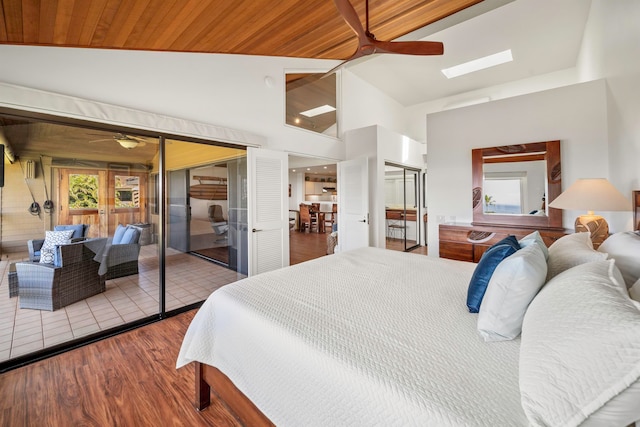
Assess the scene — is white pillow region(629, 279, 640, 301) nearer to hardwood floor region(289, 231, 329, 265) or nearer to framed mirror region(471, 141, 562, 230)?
framed mirror region(471, 141, 562, 230)

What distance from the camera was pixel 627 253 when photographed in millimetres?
1274

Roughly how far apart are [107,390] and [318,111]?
4707 mm

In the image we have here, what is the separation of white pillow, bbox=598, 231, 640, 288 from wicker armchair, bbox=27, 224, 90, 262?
418 centimetres

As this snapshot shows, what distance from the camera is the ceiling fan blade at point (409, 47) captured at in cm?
232

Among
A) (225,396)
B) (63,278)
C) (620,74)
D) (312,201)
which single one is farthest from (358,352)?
(312,201)

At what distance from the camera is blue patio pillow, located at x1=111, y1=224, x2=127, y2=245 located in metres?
3.12

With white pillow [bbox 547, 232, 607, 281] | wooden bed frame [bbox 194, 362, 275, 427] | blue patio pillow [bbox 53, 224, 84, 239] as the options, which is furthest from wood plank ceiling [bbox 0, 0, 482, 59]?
wooden bed frame [bbox 194, 362, 275, 427]

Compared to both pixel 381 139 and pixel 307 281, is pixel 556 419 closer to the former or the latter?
pixel 307 281

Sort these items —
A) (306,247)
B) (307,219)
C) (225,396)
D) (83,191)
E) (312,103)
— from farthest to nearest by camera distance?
(307,219) → (306,247) → (312,103) → (83,191) → (225,396)

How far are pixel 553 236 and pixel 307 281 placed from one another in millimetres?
3241

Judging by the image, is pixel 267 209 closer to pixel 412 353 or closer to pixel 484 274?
pixel 484 274

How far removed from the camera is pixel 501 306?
1083 mm

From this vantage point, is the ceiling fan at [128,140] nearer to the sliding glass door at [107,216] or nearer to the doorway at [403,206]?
the sliding glass door at [107,216]

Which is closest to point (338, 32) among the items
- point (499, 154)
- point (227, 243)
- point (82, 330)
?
point (499, 154)
